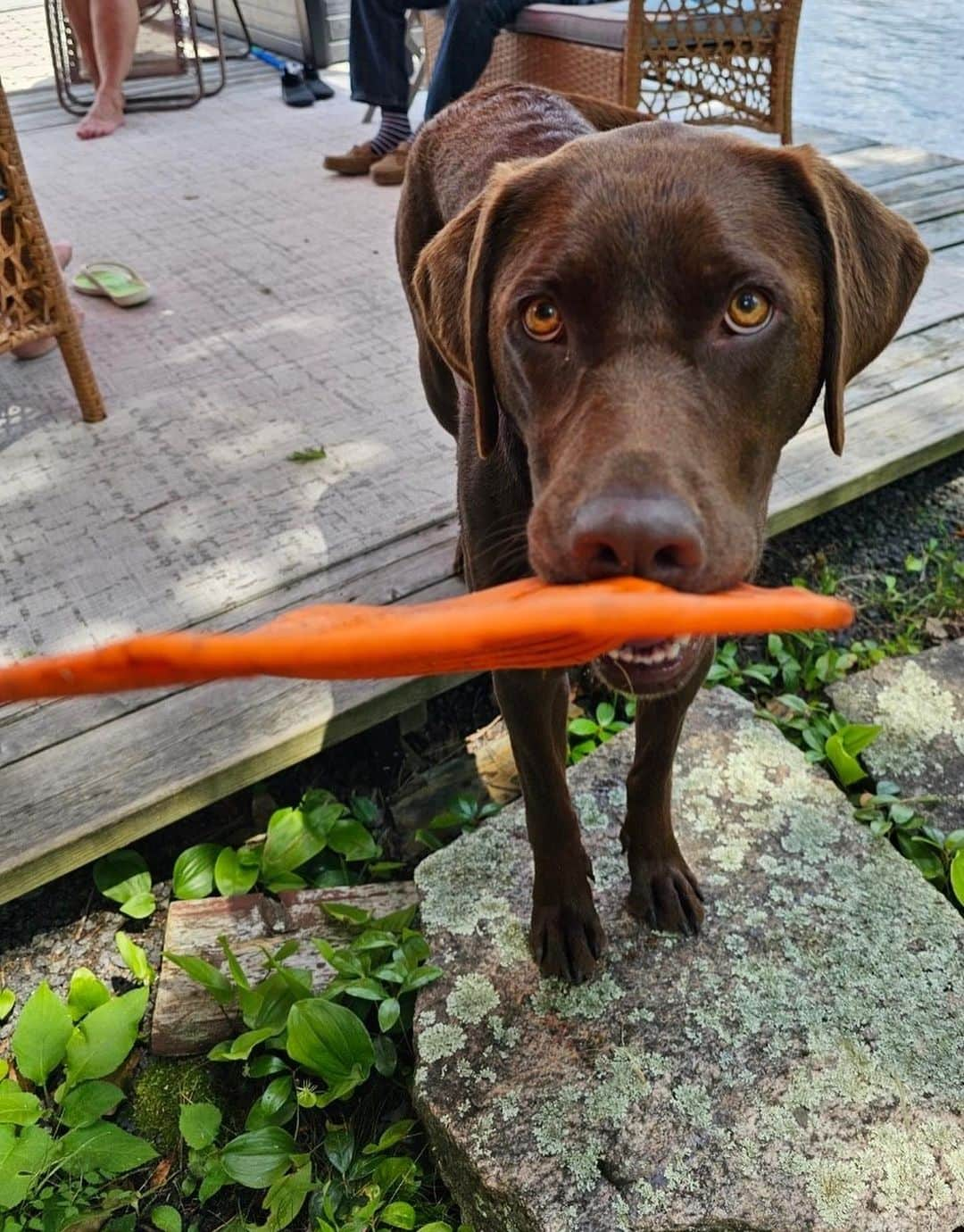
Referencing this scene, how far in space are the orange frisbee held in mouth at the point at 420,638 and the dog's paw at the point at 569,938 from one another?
1050 millimetres

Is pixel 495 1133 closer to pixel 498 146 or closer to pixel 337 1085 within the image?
pixel 337 1085

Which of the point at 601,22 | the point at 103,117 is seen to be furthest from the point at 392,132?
the point at 103,117

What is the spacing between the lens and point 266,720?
262 cm

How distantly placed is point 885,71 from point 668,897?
28.7 ft

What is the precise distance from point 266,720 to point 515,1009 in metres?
0.97

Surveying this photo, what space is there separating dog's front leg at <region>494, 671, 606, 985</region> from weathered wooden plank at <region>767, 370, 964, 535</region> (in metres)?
1.54

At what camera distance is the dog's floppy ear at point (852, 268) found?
68.5 inches

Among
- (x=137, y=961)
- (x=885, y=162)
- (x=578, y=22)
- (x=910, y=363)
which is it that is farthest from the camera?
(x=885, y=162)

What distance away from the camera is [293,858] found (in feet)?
8.27

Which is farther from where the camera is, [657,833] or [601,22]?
[601,22]

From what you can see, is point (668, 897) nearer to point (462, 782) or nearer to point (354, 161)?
point (462, 782)

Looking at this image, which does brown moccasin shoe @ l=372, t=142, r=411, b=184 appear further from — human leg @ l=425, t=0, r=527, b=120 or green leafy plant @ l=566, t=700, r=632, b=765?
green leafy plant @ l=566, t=700, r=632, b=765

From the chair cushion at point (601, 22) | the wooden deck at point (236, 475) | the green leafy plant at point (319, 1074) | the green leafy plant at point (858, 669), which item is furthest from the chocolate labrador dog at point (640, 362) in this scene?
the chair cushion at point (601, 22)

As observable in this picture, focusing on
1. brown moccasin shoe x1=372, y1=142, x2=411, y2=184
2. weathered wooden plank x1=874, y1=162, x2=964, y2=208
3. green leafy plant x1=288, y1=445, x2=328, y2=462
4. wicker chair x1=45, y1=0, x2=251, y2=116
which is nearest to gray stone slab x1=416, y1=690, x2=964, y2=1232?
green leafy plant x1=288, y1=445, x2=328, y2=462
